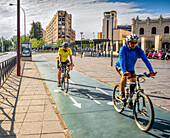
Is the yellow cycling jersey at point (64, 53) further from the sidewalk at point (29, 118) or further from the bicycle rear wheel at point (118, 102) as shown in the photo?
the bicycle rear wheel at point (118, 102)

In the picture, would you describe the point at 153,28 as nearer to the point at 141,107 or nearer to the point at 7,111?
the point at 141,107

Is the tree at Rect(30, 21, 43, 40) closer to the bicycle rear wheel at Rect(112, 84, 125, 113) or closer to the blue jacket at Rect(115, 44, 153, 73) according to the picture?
the bicycle rear wheel at Rect(112, 84, 125, 113)

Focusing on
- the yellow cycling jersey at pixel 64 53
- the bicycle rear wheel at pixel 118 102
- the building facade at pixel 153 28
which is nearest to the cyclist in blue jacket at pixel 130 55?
the bicycle rear wheel at pixel 118 102

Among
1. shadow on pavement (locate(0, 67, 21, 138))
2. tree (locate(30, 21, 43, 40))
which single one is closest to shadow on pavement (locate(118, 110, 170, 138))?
shadow on pavement (locate(0, 67, 21, 138))

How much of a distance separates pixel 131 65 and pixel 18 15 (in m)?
9.27

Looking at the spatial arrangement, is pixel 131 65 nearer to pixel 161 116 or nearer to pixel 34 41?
pixel 161 116

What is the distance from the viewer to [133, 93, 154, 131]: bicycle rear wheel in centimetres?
350

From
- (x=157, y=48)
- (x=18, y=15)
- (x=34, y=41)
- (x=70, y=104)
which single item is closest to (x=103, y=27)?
(x=34, y=41)

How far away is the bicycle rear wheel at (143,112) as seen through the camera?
11.5ft

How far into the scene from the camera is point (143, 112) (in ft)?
12.3

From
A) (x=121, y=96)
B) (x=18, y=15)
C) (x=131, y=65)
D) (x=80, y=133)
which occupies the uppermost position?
(x=18, y=15)

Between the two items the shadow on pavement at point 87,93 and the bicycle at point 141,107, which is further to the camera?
the shadow on pavement at point 87,93

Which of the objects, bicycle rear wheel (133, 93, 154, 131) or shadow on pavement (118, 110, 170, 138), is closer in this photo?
bicycle rear wheel (133, 93, 154, 131)

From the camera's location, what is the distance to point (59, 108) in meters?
5.32
